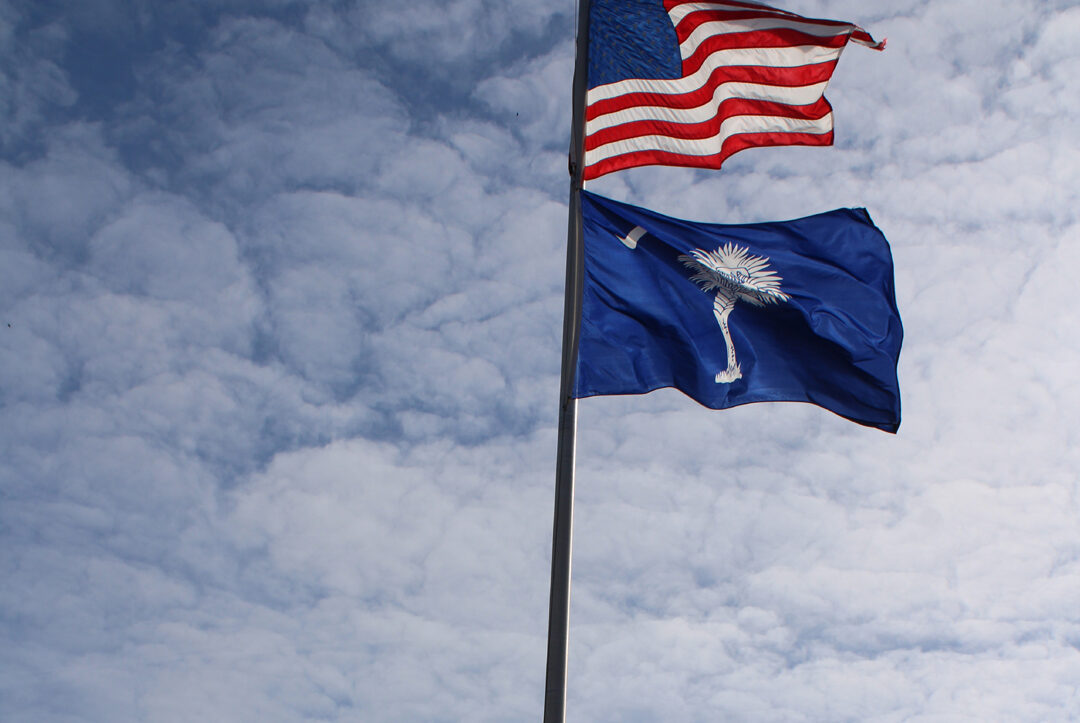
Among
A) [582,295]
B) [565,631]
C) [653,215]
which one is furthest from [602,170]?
[565,631]

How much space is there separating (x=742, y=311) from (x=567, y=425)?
3093mm

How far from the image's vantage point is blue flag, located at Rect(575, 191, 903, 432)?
1237 cm

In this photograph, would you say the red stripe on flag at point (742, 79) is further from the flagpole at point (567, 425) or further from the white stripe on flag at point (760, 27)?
the flagpole at point (567, 425)

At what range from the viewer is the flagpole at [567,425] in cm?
1017

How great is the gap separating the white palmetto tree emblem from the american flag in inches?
52.1

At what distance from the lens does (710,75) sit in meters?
14.5

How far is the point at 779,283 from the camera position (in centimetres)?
1373

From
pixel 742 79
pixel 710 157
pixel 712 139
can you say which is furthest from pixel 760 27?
pixel 710 157

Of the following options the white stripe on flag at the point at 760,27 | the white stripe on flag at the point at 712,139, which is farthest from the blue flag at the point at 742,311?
the white stripe on flag at the point at 760,27

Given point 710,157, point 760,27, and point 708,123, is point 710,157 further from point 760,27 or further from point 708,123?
point 760,27

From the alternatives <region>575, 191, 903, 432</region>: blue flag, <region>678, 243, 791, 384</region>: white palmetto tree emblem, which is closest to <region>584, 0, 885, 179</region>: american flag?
<region>575, 191, 903, 432</region>: blue flag

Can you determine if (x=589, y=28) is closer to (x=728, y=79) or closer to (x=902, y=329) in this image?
(x=728, y=79)

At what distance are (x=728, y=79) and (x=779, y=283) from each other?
8.68ft

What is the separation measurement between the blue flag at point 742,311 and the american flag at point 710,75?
1.12 meters
